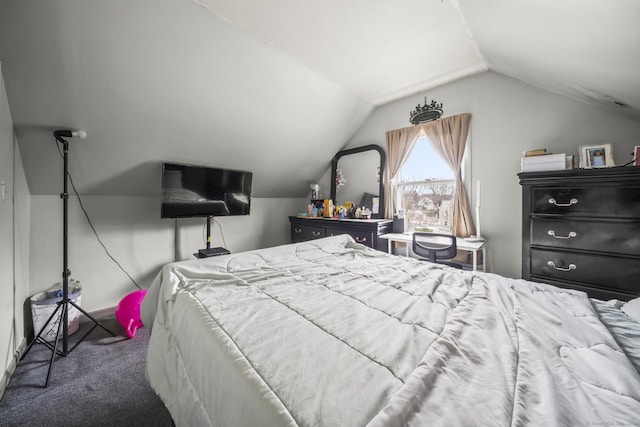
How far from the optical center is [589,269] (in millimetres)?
1698

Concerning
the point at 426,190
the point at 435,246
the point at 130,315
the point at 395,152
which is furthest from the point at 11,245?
the point at 426,190

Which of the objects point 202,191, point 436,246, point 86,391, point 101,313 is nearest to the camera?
point 86,391

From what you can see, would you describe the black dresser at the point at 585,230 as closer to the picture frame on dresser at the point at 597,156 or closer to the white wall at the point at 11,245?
the picture frame on dresser at the point at 597,156

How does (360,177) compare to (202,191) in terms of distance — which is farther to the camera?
(360,177)

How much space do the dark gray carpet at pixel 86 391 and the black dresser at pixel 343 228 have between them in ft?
7.29

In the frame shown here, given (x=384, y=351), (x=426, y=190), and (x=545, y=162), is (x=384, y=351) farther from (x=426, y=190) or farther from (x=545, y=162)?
(x=426, y=190)

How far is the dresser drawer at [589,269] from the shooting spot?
5.17ft

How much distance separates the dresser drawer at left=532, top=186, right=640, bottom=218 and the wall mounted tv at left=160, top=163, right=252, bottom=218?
9.52 feet

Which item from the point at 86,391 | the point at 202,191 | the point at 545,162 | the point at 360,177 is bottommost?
the point at 86,391

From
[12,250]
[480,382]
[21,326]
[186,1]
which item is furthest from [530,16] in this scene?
[21,326]

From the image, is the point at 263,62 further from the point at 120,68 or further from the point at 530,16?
the point at 530,16

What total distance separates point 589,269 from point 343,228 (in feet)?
7.12

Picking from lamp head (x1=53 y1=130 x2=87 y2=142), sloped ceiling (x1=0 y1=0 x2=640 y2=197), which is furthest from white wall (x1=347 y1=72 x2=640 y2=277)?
lamp head (x1=53 y1=130 x2=87 y2=142)

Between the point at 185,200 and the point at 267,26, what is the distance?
5.93 feet
